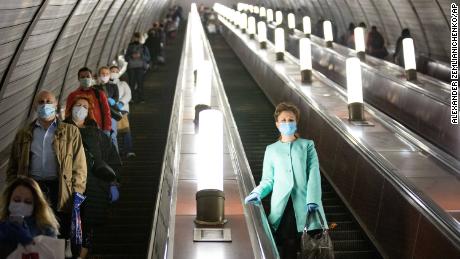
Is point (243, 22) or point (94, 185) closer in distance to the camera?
point (94, 185)

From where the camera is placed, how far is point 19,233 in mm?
4004

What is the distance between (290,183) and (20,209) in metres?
1.98

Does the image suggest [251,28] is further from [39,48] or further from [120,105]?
[120,105]

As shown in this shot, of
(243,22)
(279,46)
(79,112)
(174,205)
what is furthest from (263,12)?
(174,205)

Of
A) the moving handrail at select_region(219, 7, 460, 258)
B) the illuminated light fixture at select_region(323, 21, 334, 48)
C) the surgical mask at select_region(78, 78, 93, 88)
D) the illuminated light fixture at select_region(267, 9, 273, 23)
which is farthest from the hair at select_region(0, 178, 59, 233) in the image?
the illuminated light fixture at select_region(267, 9, 273, 23)

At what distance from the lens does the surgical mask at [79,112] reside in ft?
20.0

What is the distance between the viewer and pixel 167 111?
621 inches

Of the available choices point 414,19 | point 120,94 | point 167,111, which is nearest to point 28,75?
point 120,94

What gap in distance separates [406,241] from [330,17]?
27444 millimetres

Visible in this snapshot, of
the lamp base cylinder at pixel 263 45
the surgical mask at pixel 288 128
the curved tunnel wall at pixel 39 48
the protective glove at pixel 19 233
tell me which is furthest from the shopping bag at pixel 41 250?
the lamp base cylinder at pixel 263 45

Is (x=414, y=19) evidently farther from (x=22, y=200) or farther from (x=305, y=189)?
(x=22, y=200)

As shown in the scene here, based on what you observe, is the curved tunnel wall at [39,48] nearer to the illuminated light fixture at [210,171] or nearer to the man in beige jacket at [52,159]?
the man in beige jacket at [52,159]

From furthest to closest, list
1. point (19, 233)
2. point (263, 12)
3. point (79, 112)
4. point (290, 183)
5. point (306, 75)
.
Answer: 1. point (263, 12)
2. point (306, 75)
3. point (79, 112)
4. point (290, 183)
5. point (19, 233)

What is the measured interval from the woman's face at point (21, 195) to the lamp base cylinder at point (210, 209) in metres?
1.42
